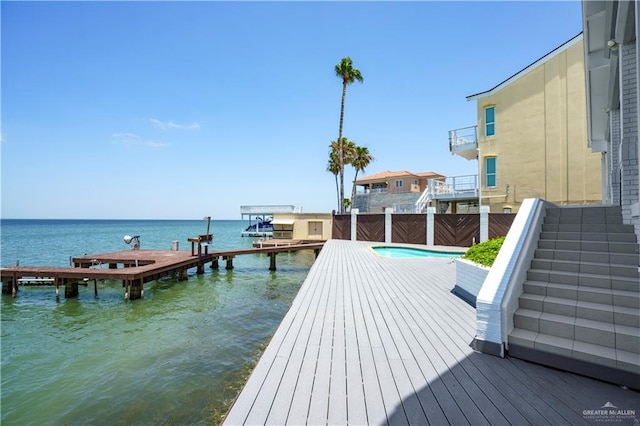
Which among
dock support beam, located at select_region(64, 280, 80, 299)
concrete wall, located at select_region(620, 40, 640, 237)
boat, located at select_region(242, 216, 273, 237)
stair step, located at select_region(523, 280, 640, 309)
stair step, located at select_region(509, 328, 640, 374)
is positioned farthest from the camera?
boat, located at select_region(242, 216, 273, 237)

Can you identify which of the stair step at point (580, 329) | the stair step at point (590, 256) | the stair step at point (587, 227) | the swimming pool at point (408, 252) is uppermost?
the stair step at point (587, 227)

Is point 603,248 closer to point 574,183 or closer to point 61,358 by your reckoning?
point 61,358

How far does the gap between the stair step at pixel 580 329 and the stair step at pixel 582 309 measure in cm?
5

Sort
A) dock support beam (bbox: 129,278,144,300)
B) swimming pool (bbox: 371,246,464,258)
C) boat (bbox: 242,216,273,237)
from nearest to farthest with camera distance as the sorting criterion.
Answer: dock support beam (bbox: 129,278,144,300) < swimming pool (bbox: 371,246,464,258) < boat (bbox: 242,216,273,237)

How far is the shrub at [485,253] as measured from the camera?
6.01 metres

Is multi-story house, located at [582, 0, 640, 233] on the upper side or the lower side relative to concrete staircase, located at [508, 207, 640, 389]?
upper

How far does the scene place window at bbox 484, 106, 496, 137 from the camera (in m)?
→ 17.8

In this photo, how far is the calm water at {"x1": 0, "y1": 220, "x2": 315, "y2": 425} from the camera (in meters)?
5.06

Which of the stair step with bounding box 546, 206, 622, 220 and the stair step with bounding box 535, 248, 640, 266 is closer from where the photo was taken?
the stair step with bounding box 535, 248, 640, 266

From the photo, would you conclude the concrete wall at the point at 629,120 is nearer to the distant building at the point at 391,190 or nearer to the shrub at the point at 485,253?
the shrub at the point at 485,253

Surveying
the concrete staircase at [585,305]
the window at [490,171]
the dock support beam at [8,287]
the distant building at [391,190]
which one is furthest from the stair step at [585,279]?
the distant building at [391,190]

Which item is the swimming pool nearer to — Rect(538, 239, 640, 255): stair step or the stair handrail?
Rect(538, 239, 640, 255): stair step

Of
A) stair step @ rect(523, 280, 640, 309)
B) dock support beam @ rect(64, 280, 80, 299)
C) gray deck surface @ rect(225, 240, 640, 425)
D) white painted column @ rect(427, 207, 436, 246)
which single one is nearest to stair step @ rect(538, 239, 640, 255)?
stair step @ rect(523, 280, 640, 309)

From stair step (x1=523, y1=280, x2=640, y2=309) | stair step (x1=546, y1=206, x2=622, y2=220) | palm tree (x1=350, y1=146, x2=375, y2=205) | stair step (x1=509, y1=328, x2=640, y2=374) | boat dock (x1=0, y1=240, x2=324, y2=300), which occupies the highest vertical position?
palm tree (x1=350, y1=146, x2=375, y2=205)
